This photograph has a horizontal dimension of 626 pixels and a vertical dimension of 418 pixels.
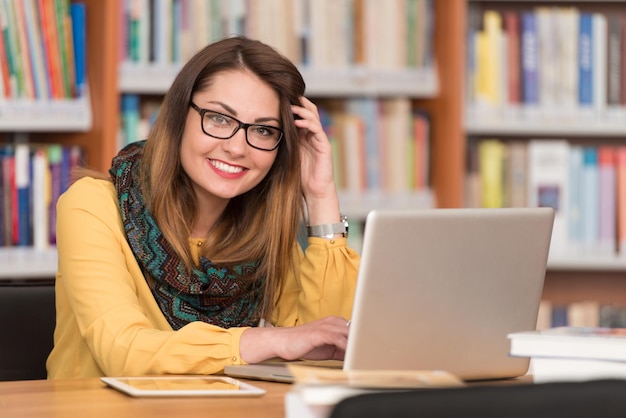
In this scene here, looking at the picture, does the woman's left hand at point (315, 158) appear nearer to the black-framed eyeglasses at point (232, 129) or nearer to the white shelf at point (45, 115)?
the black-framed eyeglasses at point (232, 129)

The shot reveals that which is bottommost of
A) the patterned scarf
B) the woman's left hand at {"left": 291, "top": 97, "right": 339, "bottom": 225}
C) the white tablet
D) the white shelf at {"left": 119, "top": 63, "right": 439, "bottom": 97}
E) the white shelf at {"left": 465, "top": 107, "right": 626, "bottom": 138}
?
the white tablet

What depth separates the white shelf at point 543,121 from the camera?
3182 mm

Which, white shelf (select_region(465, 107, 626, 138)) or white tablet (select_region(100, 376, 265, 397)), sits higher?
white shelf (select_region(465, 107, 626, 138))

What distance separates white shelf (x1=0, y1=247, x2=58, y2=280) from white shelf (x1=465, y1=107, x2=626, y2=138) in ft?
4.34

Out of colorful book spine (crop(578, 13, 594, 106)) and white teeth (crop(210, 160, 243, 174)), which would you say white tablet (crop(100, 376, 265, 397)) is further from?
colorful book spine (crop(578, 13, 594, 106))

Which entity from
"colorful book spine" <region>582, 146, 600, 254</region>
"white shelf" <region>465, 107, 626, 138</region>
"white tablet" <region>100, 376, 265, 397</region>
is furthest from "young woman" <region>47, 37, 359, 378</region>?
"colorful book spine" <region>582, 146, 600, 254</region>

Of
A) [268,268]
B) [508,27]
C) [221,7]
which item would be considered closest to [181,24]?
[221,7]

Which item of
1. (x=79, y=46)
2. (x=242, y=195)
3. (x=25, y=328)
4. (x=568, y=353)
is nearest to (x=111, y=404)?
(x=568, y=353)

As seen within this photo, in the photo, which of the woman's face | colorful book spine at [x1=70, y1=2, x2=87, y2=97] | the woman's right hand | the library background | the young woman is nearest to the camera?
the woman's right hand

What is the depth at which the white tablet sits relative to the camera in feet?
4.11

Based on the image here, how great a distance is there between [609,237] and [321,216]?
1.56 meters

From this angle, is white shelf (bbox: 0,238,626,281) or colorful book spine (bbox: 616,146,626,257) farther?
colorful book spine (bbox: 616,146,626,257)

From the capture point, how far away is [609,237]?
3.21 m

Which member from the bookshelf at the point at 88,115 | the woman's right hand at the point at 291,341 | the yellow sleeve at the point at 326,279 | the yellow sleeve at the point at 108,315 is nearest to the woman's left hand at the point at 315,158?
the yellow sleeve at the point at 326,279
